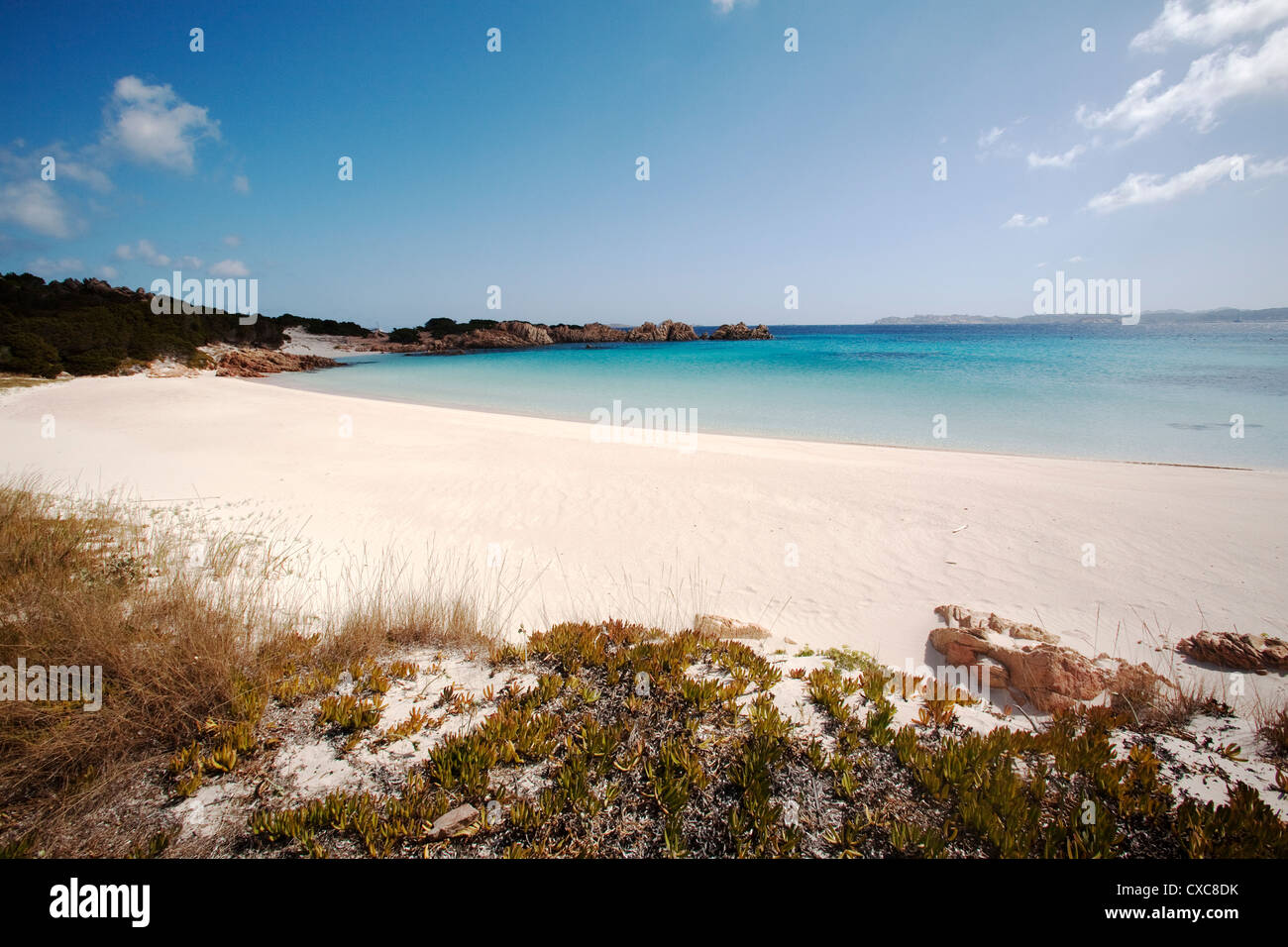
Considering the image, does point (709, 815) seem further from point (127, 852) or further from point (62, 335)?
point (62, 335)

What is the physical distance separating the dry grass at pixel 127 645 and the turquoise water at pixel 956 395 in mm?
16253

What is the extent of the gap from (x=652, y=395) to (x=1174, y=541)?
2377 centimetres

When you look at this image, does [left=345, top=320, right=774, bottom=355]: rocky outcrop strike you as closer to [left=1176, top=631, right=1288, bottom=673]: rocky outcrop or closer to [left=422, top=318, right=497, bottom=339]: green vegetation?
[left=422, top=318, right=497, bottom=339]: green vegetation

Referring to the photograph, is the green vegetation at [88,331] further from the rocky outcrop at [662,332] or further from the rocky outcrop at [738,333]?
the rocky outcrop at [738,333]

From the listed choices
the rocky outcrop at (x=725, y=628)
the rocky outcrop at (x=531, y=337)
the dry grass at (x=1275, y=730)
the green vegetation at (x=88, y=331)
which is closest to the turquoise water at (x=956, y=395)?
the green vegetation at (x=88, y=331)

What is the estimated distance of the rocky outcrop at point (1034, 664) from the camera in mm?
4035

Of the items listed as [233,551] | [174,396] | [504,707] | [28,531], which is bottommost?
[504,707]

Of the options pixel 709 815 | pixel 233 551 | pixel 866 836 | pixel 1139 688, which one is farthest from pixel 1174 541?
pixel 233 551

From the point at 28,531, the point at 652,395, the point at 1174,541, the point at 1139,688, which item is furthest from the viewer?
the point at 652,395

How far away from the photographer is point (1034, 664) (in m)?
4.29

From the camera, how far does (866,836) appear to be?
103 inches

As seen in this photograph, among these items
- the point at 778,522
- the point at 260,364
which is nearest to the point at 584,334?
the point at 260,364

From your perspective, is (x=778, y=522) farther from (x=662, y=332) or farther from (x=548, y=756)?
(x=662, y=332)

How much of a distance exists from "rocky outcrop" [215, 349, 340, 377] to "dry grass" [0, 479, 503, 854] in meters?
39.2
